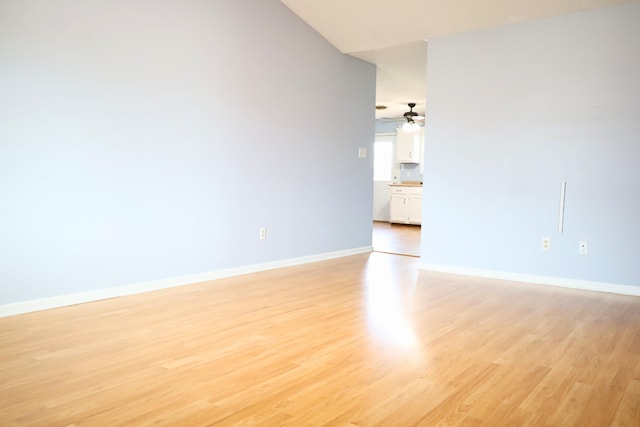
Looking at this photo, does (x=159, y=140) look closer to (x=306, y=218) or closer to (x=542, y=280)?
(x=306, y=218)

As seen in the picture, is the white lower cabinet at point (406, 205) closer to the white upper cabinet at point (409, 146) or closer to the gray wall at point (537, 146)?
the white upper cabinet at point (409, 146)

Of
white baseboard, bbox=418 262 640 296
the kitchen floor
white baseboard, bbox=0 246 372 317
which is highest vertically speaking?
white baseboard, bbox=0 246 372 317

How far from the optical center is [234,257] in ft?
14.4

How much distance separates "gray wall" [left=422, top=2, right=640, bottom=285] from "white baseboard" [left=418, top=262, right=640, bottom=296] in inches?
1.8

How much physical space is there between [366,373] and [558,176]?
299 centimetres

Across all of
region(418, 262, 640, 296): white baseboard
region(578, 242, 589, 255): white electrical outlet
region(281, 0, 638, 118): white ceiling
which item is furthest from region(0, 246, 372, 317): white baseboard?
region(578, 242, 589, 255): white electrical outlet

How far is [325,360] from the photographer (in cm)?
230

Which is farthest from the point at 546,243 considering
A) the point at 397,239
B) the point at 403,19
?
the point at 397,239

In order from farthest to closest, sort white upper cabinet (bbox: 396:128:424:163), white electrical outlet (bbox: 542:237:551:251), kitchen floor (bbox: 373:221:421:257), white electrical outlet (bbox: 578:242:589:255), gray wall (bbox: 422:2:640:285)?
1. white upper cabinet (bbox: 396:128:424:163)
2. kitchen floor (bbox: 373:221:421:257)
3. white electrical outlet (bbox: 542:237:551:251)
4. white electrical outlet (bbox: 578:242:589:255)
5. gray wall (bbox: 422:2:640:285)

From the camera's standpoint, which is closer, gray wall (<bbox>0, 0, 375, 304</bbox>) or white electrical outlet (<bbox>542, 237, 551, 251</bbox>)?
gray wall (<bbox>0, 0, 375, 304</bbox>)

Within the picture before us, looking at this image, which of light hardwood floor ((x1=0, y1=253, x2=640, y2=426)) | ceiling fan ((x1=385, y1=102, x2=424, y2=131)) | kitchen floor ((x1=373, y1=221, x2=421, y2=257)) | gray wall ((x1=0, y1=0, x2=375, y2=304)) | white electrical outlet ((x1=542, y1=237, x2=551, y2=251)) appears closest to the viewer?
light hardwood floor ((x1=0, y1=253, x2=640, y2=426))

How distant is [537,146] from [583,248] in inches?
39.8

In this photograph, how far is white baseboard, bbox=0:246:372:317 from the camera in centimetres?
302

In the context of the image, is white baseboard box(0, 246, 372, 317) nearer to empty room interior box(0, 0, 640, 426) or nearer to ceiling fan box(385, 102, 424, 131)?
empty room interior box(0, 0, 640, 426)
